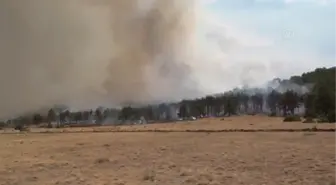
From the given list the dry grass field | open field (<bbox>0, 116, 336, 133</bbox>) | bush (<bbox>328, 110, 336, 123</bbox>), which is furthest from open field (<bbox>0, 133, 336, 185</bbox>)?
bush (<bbox>328, 110, 336, 123</bbox>)

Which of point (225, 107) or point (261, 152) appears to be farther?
point (225, 107)

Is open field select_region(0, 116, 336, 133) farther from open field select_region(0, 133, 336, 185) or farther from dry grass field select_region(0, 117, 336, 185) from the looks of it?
open field select_region(0, 133, 336, 185)

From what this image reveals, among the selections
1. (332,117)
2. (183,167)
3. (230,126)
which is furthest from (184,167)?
(230,126)

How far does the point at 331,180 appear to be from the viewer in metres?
23.3

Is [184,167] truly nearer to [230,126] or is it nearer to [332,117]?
[332,117]

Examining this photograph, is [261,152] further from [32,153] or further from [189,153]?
[32,153]

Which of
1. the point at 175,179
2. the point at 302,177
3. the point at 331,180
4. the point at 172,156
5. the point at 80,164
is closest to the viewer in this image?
the point at 331,180

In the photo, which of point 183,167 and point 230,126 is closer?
point 183,167

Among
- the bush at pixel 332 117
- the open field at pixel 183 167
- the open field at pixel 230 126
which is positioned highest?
the bush at pixel 332 117

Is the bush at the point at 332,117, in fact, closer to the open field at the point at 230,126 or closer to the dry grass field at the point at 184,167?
the open field at the point at 230,126

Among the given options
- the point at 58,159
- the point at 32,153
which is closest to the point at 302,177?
the point at 58,159

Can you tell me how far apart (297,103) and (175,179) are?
445 feet

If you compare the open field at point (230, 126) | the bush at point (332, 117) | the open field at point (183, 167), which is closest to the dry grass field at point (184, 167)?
the open field at point (183, 167)

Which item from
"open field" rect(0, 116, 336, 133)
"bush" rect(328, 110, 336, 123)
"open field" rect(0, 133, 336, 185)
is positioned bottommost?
"open field" rect(0, 133, 336, 185)
